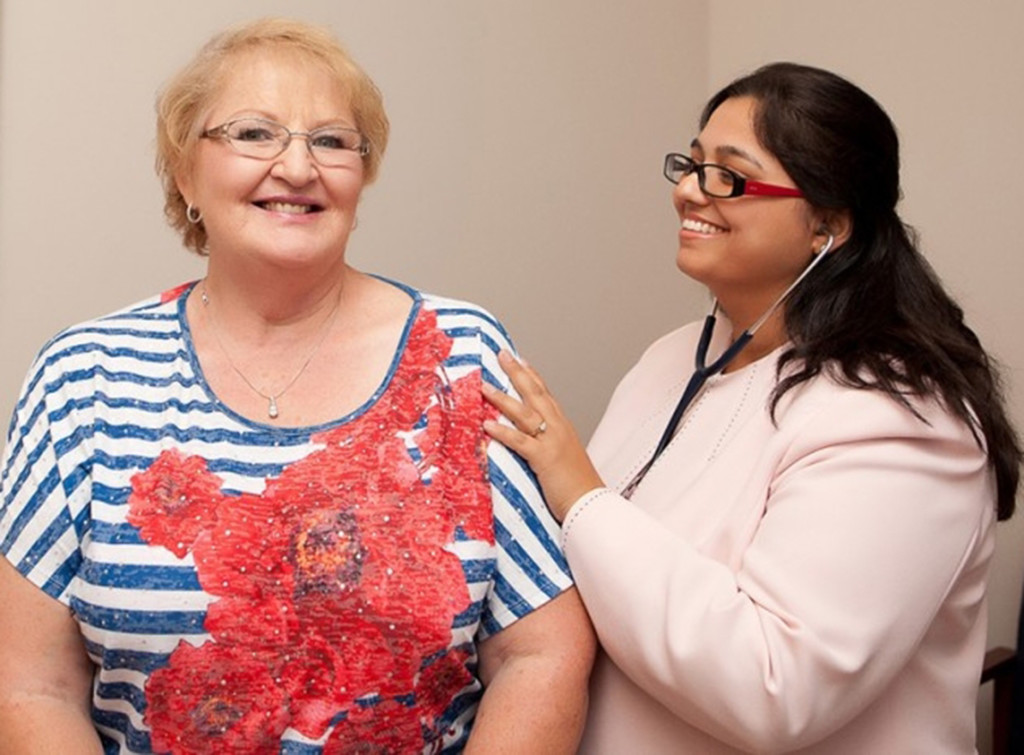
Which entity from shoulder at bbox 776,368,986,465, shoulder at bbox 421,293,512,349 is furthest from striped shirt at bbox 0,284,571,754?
shoulder at bbox 776,368,986,465

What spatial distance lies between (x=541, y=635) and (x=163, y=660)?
49 centimetres

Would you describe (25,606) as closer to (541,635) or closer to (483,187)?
(541,635)

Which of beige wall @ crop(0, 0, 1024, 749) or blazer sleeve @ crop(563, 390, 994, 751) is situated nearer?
blazer sleeve @ crop(563, 390, 994, 751)

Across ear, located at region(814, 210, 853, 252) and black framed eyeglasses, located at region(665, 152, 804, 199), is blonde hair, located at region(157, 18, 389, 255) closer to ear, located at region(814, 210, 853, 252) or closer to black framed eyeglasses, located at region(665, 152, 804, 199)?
black framed eyeglasses, located at region(665, 152, 804, 199)

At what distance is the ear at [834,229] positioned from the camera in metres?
1.82

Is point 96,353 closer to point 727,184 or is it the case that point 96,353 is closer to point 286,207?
point 286,207

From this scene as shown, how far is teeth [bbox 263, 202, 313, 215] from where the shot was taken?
1.65 metres

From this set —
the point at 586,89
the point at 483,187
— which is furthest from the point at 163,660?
the point at 586,89

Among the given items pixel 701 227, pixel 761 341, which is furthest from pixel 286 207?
pixel 761 341

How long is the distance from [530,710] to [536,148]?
183 centimetres

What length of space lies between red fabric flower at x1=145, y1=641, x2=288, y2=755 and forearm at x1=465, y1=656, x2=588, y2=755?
0.86 ft

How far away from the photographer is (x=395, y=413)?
1.65 m

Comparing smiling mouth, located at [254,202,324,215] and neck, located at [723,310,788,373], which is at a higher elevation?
smiling mouth, located at [254,202,324,215]

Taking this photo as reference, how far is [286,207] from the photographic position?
5.45ft
